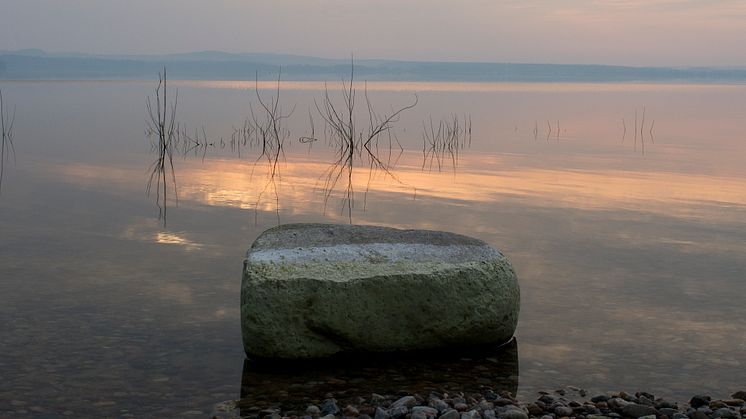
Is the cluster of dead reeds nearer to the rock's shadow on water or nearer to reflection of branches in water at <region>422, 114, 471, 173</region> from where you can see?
reflection of branches in water at <region>422, 114, 471, 173</region>

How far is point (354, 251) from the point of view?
5641mm

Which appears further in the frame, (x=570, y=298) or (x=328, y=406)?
(x=570, y=298)

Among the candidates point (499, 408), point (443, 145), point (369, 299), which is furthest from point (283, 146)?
point (499, 408)

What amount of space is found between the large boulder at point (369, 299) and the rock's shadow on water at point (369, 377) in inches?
2.8

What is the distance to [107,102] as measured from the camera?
39.4m

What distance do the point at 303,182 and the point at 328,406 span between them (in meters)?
9.35

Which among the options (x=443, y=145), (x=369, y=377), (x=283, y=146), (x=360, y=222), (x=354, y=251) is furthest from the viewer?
(x=443, y=145)

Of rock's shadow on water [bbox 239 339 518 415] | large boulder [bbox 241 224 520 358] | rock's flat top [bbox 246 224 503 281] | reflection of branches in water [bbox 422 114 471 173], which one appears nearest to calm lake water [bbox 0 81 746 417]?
rock's shadow on water [bbox 239 339 518 415]

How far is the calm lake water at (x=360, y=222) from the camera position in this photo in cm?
517

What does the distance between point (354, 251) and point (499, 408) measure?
1.48 meters

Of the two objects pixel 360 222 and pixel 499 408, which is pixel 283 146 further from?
pixel 499 408

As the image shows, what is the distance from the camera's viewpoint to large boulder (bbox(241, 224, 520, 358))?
5.21 metres

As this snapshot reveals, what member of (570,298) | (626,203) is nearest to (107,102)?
(626,203)

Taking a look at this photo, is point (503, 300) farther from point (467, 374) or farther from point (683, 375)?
point (683, 375)
